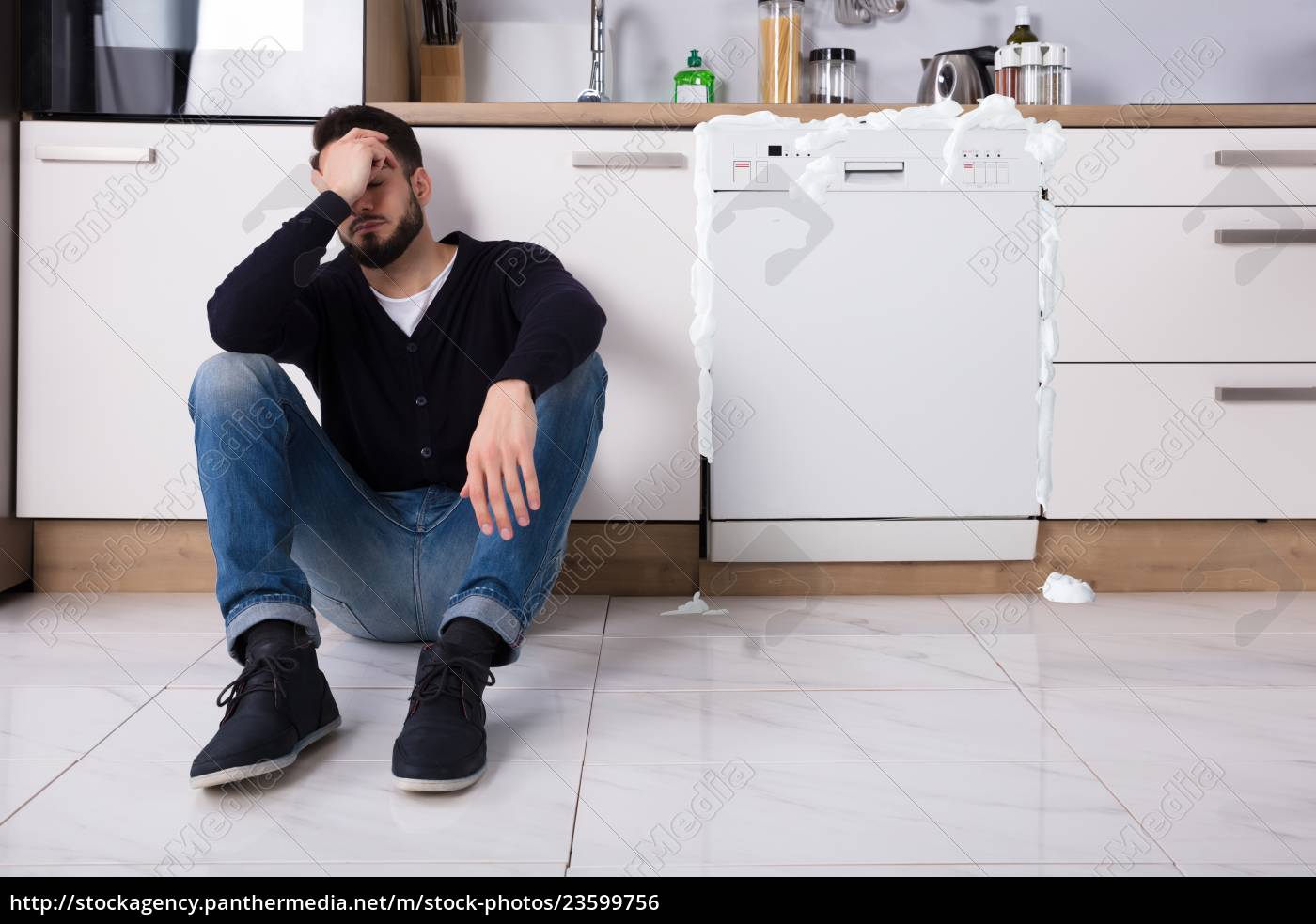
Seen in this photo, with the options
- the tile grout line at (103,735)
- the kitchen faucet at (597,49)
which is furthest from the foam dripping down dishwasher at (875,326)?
the tile grout line at (103,735)

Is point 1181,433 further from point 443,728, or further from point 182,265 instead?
point 182,265

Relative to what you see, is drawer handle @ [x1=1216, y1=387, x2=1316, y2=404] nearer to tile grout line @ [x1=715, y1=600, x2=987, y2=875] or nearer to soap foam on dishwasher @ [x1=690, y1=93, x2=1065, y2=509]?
soap foam on dishwasher @ [x1=690, y1=93, x2=1065, y2=509]

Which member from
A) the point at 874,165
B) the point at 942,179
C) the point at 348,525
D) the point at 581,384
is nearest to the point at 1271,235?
the point at 942,179

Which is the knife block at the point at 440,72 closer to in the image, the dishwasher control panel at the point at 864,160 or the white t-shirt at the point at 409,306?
the dishwasher control panel at the point at 864,160

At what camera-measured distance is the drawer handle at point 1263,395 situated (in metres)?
1.90

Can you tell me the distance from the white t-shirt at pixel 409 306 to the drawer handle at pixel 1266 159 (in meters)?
1.35

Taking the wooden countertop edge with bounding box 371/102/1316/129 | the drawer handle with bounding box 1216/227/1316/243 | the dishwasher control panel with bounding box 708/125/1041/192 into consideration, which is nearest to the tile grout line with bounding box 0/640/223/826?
the wooden countertop edge with bounding box 371/102/1316/129

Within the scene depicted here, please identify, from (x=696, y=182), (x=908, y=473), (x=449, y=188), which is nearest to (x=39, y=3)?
(x=449, y=188)

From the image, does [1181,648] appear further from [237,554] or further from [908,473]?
[237,554]

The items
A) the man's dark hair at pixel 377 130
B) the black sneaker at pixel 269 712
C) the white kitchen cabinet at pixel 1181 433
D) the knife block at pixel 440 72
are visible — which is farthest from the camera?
the knife block at pixel 440 72

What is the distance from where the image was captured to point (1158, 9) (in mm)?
2465

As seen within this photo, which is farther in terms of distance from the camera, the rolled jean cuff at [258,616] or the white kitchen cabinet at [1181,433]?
the white kitchen cabinet at [1181,433]
